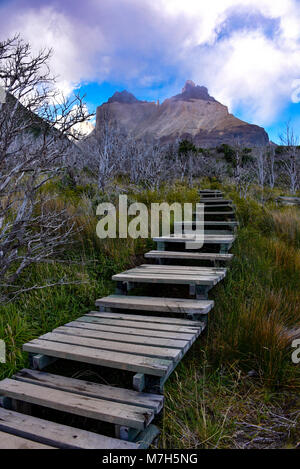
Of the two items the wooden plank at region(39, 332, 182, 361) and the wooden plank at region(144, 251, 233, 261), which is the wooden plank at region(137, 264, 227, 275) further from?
the wooden plank at region(39, 332, 182, 361)

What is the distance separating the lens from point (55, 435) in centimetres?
165

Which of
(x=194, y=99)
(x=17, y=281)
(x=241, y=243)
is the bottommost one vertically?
(x=17, y=281)

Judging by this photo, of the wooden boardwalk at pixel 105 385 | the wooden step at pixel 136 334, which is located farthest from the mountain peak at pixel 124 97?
the wooden step at pixel 136 334

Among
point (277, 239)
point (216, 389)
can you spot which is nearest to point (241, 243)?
point (277, 239)

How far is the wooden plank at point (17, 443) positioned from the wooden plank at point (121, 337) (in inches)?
37.1

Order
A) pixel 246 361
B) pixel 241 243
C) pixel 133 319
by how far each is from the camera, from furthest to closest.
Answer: pixel 241 243 < pixel 133 319 < pixel 246 361

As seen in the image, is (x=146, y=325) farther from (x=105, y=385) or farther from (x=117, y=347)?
(x=105, y=385)

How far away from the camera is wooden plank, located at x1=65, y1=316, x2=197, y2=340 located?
2.46 m

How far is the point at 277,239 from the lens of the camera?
5.07 metres

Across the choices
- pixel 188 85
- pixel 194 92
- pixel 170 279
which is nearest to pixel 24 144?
pixel 170 279

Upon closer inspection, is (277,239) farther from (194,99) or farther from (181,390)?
(194,99)

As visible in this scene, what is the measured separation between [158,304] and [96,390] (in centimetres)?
116
